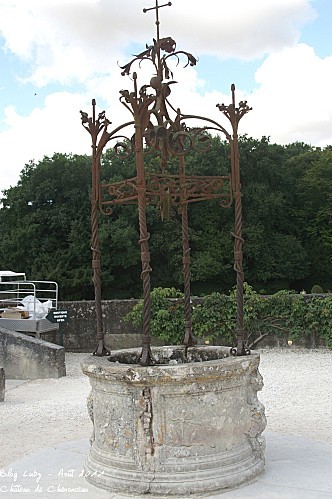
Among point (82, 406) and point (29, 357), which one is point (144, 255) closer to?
point (82, 406)

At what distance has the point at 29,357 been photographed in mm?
11758

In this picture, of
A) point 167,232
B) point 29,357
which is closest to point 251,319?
point 29,357

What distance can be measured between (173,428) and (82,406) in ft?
14.5

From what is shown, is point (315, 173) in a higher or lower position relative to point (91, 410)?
higher

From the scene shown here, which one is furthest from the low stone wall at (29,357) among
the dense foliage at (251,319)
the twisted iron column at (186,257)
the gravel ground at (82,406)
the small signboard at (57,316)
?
the twisted iron column at (186,257)

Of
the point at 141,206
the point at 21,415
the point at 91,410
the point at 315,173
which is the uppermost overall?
the point at 315,173

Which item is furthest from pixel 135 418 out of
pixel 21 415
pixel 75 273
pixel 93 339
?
pixel 75 273

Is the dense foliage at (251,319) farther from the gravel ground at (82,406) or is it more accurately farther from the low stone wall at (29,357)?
the low stone wall at (29,357)

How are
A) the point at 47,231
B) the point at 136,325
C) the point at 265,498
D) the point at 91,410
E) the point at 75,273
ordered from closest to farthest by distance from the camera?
the point at 265,498, the point at 91,410, the point at 136,325, the point at 75,273, the point at 47,231

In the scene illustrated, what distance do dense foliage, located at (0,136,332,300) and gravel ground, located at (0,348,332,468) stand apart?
11.1 metres

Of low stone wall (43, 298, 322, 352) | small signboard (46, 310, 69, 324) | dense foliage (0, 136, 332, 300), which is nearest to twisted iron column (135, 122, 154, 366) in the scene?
small signboard (46, 310, 69, 324)

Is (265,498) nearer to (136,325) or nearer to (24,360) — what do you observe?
(24,360)

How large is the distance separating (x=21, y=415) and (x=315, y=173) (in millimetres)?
21938

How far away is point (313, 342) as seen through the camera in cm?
1354
